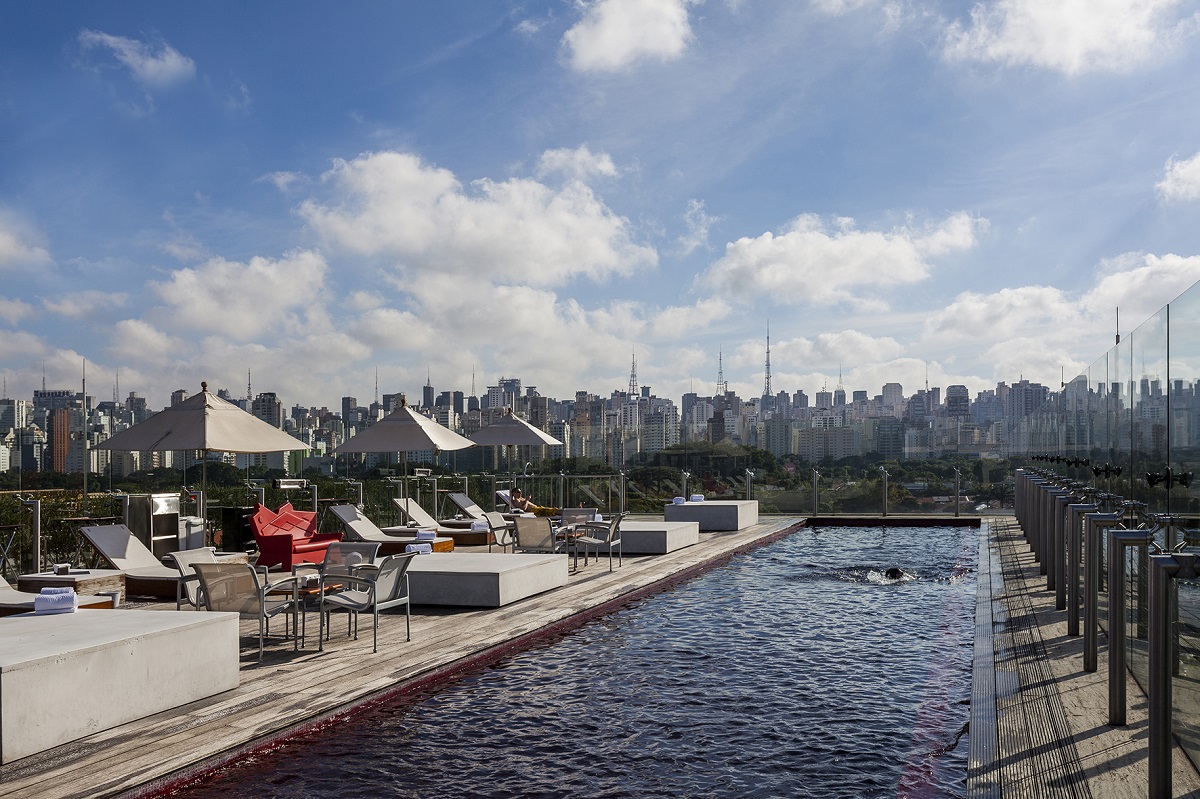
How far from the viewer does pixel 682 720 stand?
18.6 ft

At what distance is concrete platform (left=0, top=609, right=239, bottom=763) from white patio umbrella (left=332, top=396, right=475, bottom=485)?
293 inches

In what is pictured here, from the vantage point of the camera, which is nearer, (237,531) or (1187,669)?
(1187,669)

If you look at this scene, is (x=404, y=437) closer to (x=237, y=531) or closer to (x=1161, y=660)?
(x=237, y=531)

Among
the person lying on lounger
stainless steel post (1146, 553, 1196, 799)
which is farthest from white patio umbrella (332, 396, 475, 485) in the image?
stainless steel post (1146, 553, 1196, 799)

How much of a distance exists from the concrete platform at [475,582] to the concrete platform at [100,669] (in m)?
3.27

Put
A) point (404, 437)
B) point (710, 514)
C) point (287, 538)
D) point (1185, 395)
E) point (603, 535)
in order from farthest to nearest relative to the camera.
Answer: point (710, 514)
point (404, 437)
point (603, 535)
point (287, 538)
point (1185, 395)

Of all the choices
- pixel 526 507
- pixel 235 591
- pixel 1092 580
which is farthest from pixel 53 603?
pixel 526 507

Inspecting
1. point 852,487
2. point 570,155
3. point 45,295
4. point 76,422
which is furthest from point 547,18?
point 45,295

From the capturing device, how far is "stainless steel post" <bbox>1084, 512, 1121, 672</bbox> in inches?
220

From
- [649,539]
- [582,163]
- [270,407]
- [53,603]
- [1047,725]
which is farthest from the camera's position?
[270,407]

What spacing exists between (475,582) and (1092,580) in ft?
16.8

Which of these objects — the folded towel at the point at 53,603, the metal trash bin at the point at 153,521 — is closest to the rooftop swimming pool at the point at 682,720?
the folded towel at the point at 53,603

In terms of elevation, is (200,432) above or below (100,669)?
above

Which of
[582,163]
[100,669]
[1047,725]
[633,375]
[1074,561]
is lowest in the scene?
[1047,725]
